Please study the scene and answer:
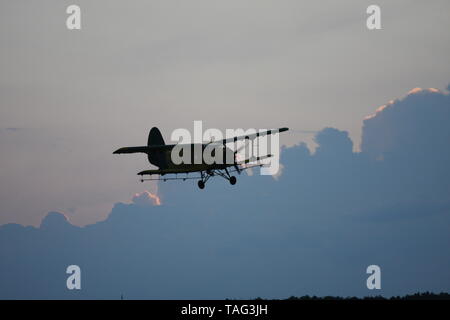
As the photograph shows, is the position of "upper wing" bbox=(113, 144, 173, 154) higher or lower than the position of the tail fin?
lower

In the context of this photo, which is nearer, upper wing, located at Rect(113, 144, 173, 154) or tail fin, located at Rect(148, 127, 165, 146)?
upper wing, located at Rect(113, 144, 173, 154)

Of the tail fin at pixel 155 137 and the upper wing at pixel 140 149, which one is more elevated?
the tail fin at pixel 155 137

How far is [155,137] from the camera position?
345 ft

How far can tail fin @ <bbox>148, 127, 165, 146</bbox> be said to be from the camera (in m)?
105

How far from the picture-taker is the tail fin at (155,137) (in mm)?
104688

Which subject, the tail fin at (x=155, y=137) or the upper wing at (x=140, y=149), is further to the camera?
the tail fin at (x=155, y=137)

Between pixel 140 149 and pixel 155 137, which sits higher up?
pixel 155 137

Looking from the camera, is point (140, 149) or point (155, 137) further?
point (155, 137)
